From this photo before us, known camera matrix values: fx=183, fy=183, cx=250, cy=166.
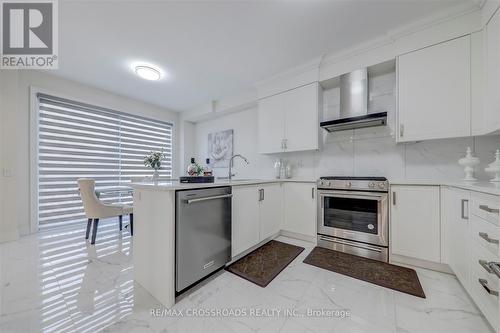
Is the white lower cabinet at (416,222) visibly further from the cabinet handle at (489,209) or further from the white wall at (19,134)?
the white wall at (19,134)

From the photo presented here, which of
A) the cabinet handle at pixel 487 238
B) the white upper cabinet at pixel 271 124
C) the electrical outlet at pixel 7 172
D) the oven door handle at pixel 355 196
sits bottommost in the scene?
the cabinet handle at pixel 487 238

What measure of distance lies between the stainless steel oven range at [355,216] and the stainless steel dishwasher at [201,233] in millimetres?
1323

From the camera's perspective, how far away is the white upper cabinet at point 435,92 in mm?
1754

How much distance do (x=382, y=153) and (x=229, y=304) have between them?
2462mm

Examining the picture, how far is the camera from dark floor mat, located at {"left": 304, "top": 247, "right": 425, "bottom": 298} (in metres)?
1.57

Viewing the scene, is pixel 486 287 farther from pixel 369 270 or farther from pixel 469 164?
pixel 469 164

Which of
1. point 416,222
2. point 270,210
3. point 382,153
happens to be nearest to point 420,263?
point 416,222

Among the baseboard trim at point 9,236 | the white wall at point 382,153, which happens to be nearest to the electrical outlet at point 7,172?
the baseboard trim at point 9,236

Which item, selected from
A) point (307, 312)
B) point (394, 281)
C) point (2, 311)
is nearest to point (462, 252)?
point (394, 281)

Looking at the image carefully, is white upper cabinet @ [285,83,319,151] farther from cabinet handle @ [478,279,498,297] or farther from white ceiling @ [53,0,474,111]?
cabinet handle @ [478,279,498,297]

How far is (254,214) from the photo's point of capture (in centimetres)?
222

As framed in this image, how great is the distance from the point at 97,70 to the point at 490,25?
4607mm

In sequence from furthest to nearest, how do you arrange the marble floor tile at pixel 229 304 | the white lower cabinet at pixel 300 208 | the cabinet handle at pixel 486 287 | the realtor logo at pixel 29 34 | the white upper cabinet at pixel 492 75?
the white lower cabinet at pixel 300 208
the realtor logo at pixel 29 34
the white upper cabinet at pixel 492 75
the marble floor tile at pixel 229 304
the cabinet handle at pixel 486 287

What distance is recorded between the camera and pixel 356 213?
2.21 metres
